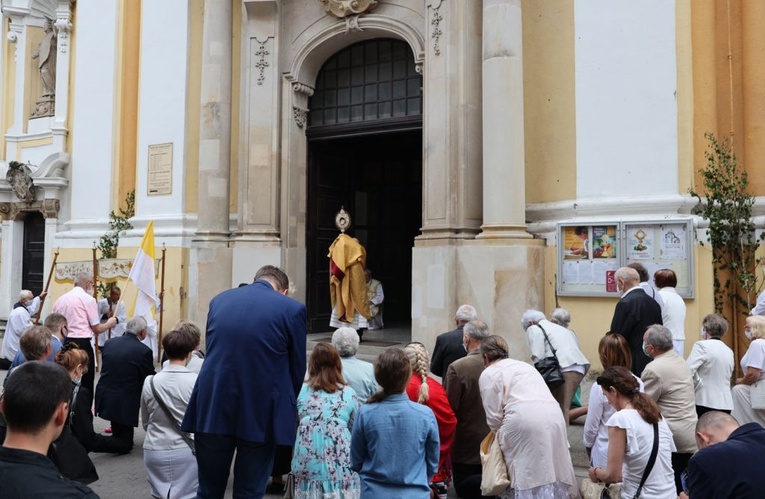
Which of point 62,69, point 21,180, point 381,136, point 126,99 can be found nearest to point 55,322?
point 381,136

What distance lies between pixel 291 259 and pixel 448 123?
4.04 m

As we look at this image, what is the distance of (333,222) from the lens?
1371 centimetres

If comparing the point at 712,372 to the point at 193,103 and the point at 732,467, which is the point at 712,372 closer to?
the point at 732,467

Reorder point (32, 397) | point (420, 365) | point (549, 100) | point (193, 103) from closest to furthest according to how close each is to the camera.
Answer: point (32, 397) → point (420, 365) → point (549, 100) → point (193, 103)

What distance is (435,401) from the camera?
5.05 m

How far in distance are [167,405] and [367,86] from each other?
889 centimetres

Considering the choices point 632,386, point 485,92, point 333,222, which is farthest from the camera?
point 333,222

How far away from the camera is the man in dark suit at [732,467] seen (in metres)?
2.65

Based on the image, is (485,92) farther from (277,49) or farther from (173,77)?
(173,77)

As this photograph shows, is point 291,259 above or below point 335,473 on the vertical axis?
above

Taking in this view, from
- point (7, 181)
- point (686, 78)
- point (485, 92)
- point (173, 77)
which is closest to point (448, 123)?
point (485, 92)

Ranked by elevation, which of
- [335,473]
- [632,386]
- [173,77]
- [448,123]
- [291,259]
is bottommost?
[335,473]

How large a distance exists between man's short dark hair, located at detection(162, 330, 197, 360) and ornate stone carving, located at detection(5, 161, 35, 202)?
13533 mm

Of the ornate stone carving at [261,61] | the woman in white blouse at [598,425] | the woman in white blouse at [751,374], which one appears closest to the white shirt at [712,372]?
the woman in white blouse at [751,374]
